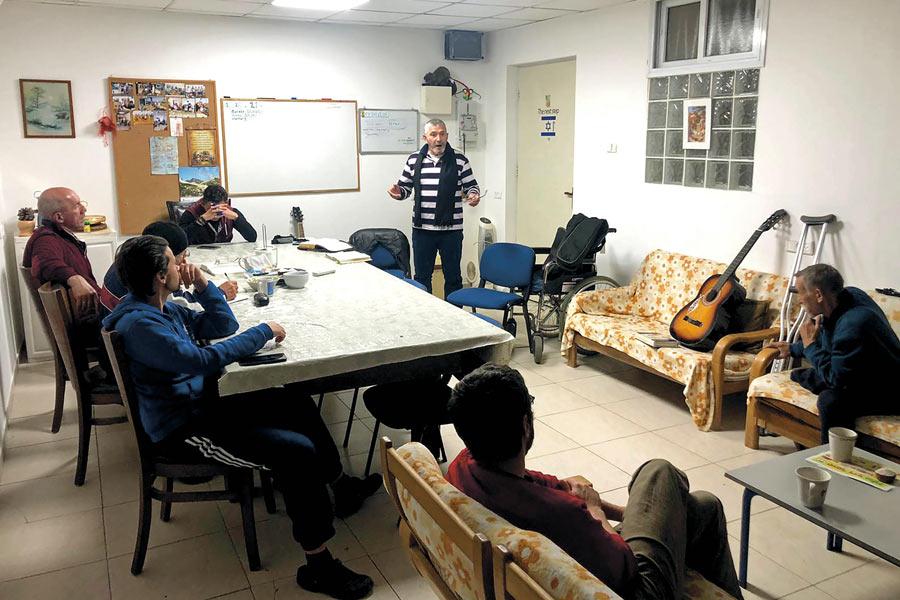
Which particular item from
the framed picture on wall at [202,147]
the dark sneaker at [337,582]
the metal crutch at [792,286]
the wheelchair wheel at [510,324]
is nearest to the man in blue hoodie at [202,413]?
the dark sneaker at [337,582]

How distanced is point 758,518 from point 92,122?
5.39 m

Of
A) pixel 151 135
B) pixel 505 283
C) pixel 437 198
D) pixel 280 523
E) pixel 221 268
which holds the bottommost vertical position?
pixel 280 523

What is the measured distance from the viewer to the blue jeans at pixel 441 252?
19.2ft

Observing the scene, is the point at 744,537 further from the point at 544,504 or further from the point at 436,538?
the point at 436,538

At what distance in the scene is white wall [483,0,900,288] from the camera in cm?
377

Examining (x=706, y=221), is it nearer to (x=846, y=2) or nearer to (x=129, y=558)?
(x=846, y=2)

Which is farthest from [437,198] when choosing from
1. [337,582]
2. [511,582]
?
[511,582]

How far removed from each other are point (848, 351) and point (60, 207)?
3.86 metres

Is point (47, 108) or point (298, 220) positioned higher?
point (47, 108)

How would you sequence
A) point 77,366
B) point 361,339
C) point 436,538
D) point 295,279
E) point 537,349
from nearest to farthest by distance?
point 436,538 → point 361,339 → point 77,366 → point 295,279 → point 537,349

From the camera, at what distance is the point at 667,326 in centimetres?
470

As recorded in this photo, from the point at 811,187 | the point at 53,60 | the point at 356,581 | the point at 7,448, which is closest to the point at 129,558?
the point at 356,581

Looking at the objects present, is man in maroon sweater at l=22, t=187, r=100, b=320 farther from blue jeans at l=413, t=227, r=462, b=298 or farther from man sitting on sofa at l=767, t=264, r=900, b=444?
man sitting on sofa at l=767, t=264, r=900, b=444

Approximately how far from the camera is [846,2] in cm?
384
